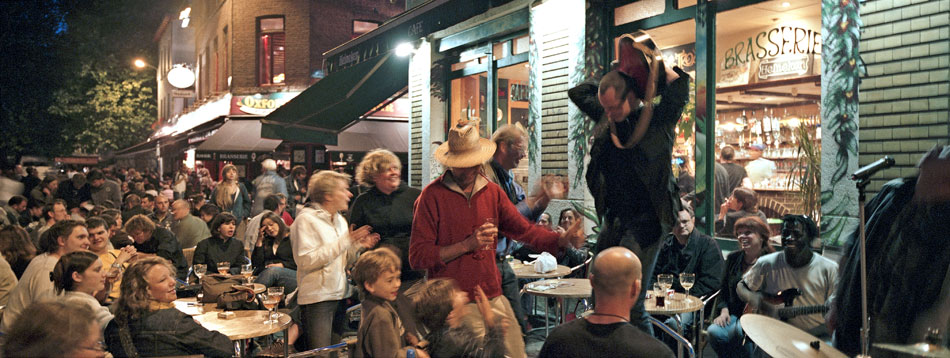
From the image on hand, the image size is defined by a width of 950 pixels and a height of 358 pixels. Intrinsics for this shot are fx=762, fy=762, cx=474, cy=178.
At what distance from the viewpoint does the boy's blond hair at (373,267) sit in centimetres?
442

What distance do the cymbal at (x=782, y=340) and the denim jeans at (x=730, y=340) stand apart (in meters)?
2.33

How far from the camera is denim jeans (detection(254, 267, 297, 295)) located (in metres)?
7.58

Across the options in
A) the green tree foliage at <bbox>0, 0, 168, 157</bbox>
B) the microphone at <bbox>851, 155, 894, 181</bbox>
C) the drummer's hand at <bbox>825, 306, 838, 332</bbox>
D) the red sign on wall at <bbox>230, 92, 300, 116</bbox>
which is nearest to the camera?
the microphone at <bbox>851, 155, 894, 181</bbox>

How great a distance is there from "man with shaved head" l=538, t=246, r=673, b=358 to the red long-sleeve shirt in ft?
3.32

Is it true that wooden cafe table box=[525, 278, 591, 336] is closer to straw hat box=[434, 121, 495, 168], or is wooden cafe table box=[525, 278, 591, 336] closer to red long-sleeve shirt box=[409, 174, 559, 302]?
red long-sleeve shirt box=[409, 174, 559, 302]

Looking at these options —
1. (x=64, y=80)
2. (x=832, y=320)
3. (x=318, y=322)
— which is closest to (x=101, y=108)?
(x=64, y=80)

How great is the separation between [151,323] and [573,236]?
256 cm

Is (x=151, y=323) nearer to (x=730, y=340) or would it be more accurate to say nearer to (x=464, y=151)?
(x=464, y=151)

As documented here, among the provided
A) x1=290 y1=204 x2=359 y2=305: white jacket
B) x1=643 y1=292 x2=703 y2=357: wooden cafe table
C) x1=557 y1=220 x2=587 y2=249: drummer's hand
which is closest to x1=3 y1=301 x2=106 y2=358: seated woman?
x1=557 y1=220 x2=587 y2=249: drummer's hand

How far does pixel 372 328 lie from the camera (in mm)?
4090

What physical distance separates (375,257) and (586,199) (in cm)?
592

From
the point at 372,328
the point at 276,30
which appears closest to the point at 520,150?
the point at 372,328

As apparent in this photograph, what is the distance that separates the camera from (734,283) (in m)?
6.04

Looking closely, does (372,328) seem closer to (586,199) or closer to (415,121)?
(586,199)
